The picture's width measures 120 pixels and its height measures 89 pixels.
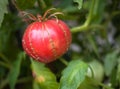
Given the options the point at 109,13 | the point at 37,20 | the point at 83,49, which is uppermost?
the point at 37,20

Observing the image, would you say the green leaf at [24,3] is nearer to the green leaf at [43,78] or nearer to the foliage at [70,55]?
the foliage at [70,55]

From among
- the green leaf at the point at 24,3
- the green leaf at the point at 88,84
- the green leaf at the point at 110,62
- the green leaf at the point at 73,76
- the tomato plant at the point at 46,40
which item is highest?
the green leaf at the point at 24,3

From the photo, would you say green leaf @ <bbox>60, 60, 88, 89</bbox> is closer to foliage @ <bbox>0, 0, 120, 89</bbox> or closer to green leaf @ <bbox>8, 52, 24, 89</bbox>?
foliage @ <bbox>0, 0, 120, 89</bbox>

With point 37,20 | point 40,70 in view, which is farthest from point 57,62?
point 37,20

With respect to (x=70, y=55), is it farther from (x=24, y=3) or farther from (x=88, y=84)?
(x=24, y=3)

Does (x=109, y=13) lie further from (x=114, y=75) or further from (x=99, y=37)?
(x=114, y=75)

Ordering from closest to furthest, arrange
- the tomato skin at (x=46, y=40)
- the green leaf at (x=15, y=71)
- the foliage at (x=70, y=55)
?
the tomato skin at (x=46, y=40)
the foliage at (x=70, y=55)
the green leaf at (x=15, y=71)

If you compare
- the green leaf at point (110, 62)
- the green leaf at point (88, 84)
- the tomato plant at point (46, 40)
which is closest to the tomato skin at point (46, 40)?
the tomato plant at point (46, 40)
